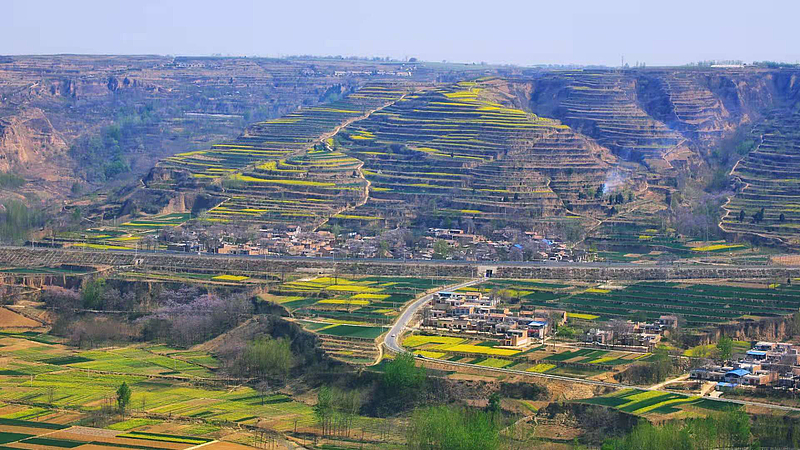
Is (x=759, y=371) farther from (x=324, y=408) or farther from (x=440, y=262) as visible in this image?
(x=440, y=262)

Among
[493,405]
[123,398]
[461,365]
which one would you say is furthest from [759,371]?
[123,398]

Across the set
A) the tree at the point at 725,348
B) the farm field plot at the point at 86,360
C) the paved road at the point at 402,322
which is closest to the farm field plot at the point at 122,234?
the farm field plot at the point at 86,360

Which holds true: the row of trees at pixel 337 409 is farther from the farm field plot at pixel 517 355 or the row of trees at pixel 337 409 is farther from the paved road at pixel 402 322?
the farm field plot at pixel 517 355

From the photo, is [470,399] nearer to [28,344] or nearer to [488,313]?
[488,313]

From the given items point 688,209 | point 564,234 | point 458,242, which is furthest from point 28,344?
point 688,209

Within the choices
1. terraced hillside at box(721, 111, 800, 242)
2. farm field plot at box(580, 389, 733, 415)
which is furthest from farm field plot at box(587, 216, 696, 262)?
farm field plot at box(580, 389, 733, 415)

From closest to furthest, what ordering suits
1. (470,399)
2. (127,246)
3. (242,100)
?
(470,399)
(127,246)
(242,100)
